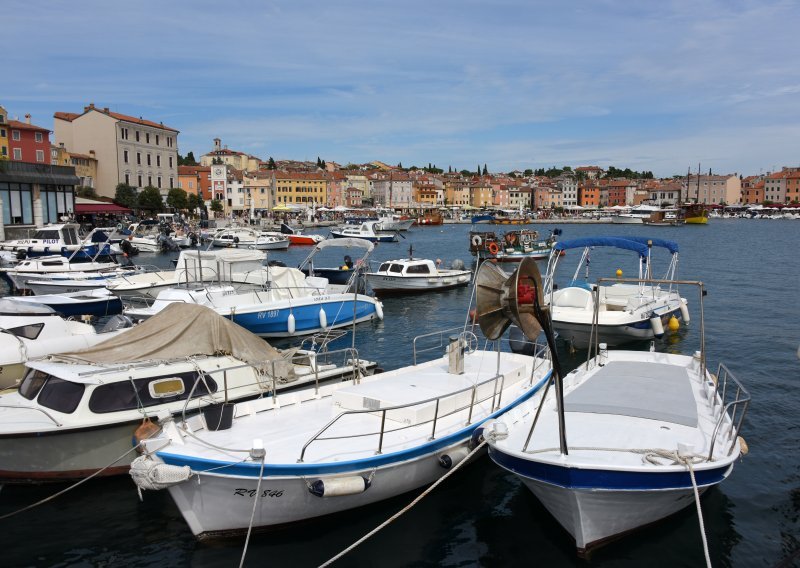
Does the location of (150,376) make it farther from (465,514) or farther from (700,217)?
(700,217)

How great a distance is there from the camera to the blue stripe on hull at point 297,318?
75.6ft

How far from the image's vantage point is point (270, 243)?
67312 mm

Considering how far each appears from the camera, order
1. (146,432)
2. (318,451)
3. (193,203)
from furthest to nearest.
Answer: (193,203) → (146,432) → (318,451)

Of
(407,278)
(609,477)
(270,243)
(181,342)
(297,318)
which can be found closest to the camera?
(609,477)

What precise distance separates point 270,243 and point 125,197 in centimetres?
3181

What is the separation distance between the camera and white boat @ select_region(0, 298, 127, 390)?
47.8 ft

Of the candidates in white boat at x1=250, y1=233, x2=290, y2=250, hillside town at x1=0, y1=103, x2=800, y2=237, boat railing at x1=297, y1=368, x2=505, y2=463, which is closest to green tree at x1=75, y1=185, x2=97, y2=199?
hillside town at x1=0, y1=103, x2=800, y2=237

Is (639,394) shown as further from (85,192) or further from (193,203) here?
(193,203)

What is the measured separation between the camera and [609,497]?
28.6ft

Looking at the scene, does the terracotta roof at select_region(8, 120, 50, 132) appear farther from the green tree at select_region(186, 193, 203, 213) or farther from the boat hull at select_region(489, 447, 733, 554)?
the boat hull at select_region(489, 447, 733, 554)

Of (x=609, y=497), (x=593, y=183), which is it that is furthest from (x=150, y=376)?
(x=593, y=183)

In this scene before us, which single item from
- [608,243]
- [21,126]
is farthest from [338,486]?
[21,126]

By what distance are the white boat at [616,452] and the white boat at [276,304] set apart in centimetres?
1163

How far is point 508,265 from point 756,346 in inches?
1026
